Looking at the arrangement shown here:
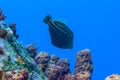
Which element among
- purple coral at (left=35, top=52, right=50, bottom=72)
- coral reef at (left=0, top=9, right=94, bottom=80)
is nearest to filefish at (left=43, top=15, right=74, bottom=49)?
coral reef at (left=0, top=9, right=94, bottom=80)

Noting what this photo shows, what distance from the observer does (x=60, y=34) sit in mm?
9281

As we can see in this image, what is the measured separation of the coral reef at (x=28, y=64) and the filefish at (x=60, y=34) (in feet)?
1.67

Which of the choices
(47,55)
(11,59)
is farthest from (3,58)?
(47,55)

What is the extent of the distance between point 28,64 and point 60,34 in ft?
8.60

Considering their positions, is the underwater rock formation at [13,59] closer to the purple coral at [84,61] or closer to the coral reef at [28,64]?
the coral reef at [28,64]

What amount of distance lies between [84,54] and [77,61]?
0.34m

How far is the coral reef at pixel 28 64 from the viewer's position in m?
5.81

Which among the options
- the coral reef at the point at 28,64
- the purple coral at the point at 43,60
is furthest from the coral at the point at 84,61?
the purple coral at the point at 43,60

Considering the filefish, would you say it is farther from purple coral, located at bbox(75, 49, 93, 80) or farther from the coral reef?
purple coral, located at bbox(75, 49, 93, 80)

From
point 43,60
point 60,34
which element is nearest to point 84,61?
point 60,34

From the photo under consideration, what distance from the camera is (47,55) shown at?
27.7ft

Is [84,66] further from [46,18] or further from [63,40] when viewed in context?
[46,18]

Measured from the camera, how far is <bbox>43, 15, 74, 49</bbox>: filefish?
30.2 ft

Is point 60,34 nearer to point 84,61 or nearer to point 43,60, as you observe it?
point 84,61
